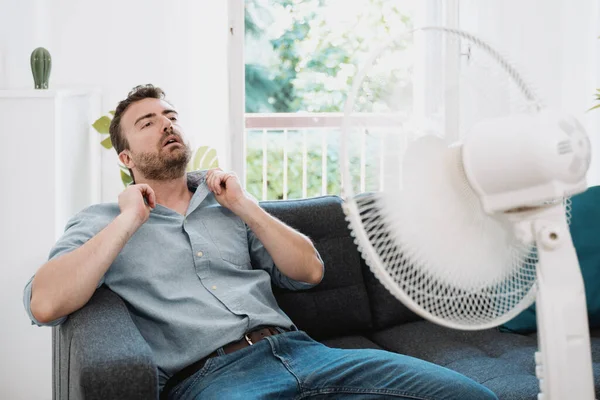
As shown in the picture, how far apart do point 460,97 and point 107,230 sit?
938 millimetres

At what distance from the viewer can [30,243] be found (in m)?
2.62

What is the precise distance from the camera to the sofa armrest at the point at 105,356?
58.3 inches

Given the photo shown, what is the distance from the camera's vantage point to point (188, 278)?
1.97 meters

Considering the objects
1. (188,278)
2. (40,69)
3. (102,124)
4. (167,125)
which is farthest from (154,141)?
(102,124)

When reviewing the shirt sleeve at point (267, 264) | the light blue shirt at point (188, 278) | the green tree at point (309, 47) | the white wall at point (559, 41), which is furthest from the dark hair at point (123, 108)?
the white wall at point (559, 41)

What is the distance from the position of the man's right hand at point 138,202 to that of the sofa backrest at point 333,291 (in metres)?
0.49

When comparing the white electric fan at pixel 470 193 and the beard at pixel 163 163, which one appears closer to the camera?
the white electric fan at pixel 470 193

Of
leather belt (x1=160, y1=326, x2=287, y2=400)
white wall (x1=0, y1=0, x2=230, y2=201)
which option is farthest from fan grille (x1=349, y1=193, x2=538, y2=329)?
white wall (x1=0, y1=0, x2=230, y2=201)

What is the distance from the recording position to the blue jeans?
1686mm

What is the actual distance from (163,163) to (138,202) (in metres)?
0.26

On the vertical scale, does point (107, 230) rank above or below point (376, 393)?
above

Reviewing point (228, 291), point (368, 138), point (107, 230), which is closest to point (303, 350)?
point (228, 291)

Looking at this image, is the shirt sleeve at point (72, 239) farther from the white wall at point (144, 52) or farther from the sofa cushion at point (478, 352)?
the white wall at point (144, 52)

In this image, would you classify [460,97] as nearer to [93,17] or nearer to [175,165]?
[175,165]
